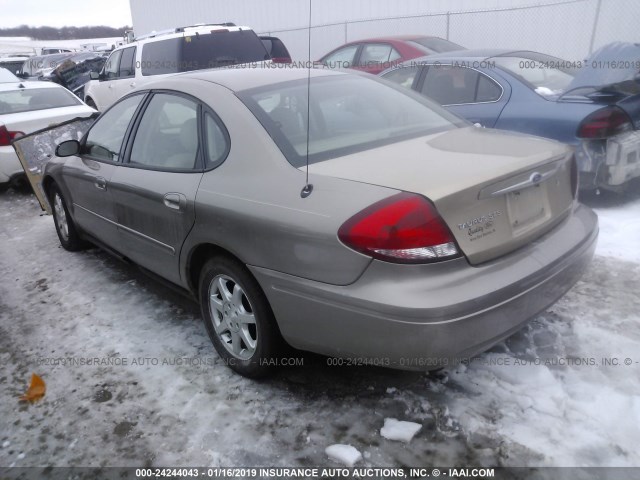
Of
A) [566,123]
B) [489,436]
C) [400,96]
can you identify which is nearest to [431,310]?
[489,436]

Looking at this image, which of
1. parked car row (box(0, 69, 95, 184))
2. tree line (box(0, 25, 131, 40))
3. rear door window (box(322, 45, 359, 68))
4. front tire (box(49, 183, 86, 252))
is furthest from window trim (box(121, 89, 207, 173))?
tree line (box(0, 25, 131, 40))

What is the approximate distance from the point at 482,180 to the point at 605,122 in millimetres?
3046

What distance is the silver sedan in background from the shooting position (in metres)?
2.14

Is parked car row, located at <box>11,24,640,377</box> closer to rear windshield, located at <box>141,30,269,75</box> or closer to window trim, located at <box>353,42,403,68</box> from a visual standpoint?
rear windshield, located at <box>141,30,269,75</box>

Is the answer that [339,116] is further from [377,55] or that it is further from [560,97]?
[377,55]

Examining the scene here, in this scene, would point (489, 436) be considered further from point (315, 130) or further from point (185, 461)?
point (315, 130)

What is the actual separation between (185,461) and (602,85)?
4.57m

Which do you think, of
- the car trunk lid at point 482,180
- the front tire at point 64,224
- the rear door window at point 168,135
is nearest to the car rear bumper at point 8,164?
the front tire at point 64,224

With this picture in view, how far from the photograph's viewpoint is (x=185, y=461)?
7.75 feet

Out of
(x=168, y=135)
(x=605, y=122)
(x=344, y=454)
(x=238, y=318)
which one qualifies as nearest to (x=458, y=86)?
(x=605, y=122)

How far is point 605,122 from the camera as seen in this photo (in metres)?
4.61

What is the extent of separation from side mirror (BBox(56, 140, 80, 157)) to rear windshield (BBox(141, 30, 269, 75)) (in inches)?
192

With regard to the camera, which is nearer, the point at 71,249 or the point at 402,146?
the point at 402,146

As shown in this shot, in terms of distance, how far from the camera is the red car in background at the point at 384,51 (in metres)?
8.77
